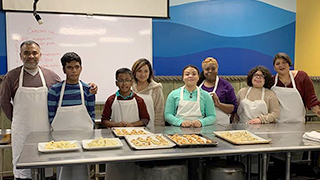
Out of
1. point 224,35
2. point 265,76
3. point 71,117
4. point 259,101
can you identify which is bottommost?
point 71,117

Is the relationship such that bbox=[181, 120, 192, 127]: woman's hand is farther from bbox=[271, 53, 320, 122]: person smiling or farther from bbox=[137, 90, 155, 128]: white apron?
bbox=[271, 53, 320, 122]: person smiling

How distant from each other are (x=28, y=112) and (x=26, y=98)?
125mm

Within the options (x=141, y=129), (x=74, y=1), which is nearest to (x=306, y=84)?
(x=141, y=129)

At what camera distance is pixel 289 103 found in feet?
10.9

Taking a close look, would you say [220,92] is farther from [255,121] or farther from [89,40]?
[89,40]

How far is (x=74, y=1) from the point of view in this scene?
12.9ft

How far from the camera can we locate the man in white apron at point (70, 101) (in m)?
2.70

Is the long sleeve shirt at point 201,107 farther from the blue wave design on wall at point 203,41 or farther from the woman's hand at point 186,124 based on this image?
the blue wave design on wall at point 203,41

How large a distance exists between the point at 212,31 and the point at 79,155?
3.06 m

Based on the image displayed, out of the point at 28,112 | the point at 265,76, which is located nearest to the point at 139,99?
the point at 28,112

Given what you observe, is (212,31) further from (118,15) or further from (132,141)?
(132,141)

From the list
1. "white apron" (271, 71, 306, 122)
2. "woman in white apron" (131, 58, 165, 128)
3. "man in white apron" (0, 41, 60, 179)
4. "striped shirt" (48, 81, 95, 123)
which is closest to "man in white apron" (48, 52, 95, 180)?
"striped shirt" (48, 81, 95, 123)

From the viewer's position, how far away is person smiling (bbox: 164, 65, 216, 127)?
3.02 meters

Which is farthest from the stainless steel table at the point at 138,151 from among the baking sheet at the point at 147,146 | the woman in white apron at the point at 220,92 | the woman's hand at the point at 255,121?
the woman in white apron at the point at 220,92
